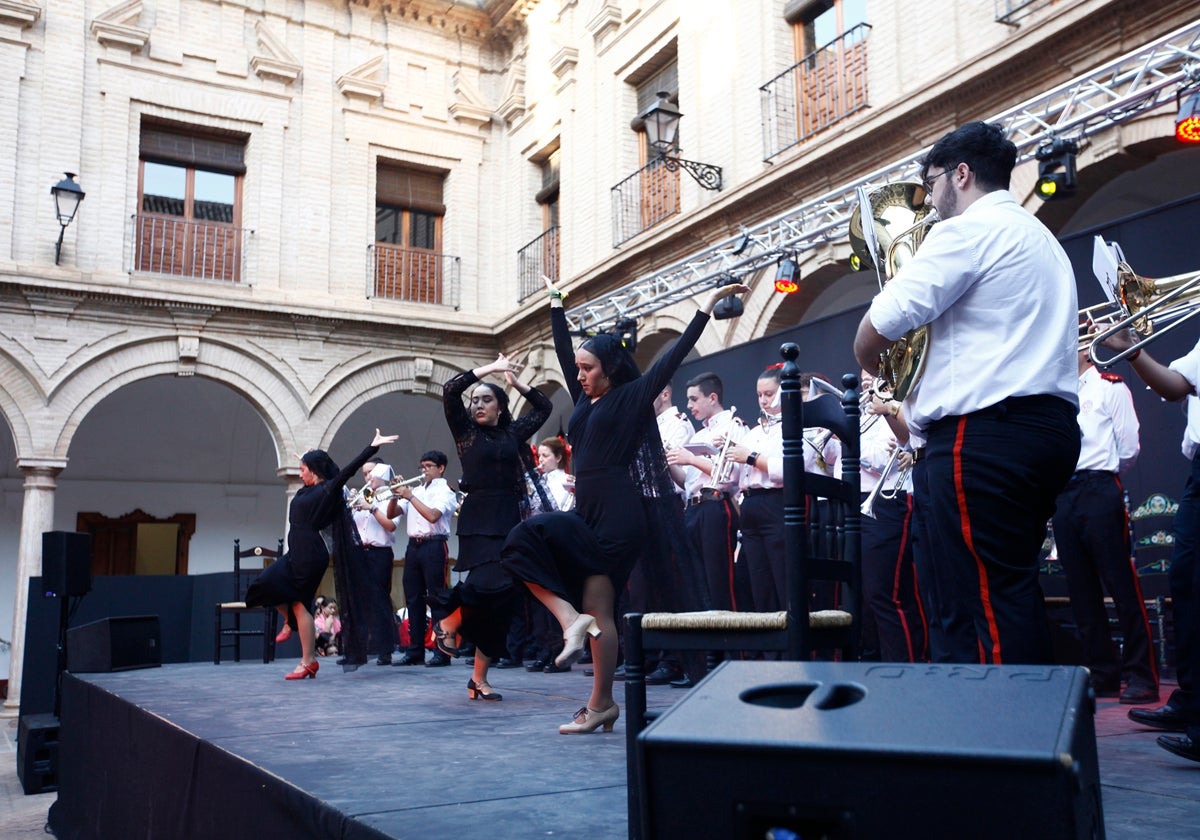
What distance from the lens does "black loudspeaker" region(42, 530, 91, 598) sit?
8.11 m

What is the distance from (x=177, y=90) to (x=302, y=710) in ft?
39.7

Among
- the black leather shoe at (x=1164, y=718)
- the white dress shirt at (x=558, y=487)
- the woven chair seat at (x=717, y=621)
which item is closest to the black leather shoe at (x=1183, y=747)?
the black leather shoe at (x=1164, y=718)

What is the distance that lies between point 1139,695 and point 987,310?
295 centimetres

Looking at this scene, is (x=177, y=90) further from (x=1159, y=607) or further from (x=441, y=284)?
(x=1159, y=607)

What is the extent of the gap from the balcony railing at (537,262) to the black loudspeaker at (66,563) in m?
8.07

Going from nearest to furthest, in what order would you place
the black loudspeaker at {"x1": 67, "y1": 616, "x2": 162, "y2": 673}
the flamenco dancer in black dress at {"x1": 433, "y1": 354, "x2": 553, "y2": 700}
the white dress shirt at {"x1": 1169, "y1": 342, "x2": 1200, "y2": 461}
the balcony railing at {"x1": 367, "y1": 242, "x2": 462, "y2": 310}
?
the white dress shirt at {"x1": 1169, "y1": 342, "x2": 1200, "y2": 461} → the flamenco dancer in black dress at {"x1": 433, "y1": 354, "x2": 553, "y2": 700} → the black loudspeaker at {"x1": 67, "y1": 616, "x2": 162, "y2": 673} → the balcony railing at {"x1": 367, "y1": 242, "x2": 462, "y2": 310}

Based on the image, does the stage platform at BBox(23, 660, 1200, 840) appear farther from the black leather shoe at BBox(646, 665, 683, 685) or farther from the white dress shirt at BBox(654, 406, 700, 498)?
the white dress shirt at BBox(654, 406, 700, 498)

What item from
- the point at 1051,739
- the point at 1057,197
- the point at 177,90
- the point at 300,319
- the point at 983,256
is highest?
the point at 177,90

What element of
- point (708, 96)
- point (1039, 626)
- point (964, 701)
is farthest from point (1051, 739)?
point (708, 96)

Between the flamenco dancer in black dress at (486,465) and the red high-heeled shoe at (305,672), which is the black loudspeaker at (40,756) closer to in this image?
the red high-heeled shoe at (305,672)

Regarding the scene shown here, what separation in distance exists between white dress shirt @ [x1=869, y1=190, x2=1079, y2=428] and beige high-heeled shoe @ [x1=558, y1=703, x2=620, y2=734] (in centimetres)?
179

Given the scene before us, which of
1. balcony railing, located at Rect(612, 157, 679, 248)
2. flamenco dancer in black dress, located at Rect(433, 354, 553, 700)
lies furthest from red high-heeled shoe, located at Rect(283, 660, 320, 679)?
balcony railing, located at Rect(612, 157, 679, 248)

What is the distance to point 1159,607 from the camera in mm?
6266

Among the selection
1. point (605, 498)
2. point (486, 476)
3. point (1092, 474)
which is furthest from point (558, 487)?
point (605, 498)
